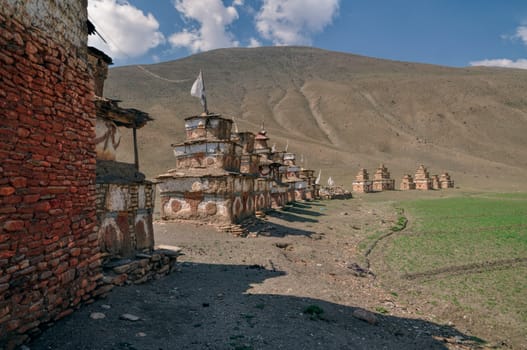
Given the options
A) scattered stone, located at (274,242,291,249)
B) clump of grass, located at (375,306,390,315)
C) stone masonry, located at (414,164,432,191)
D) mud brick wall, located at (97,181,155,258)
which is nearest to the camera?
mud brick wall, located at (97,181,155,258)

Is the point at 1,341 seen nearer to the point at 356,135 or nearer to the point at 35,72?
the point at 35,72

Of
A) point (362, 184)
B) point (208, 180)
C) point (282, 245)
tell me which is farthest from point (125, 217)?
point (362, 184)

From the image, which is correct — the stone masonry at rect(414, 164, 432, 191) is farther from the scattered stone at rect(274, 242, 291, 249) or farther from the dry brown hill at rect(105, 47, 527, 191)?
the scattered stone at rect(274, 242, 291, 249)

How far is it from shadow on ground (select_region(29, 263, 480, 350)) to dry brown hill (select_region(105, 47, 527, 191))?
1938 inches

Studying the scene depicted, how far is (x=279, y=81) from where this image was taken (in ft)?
472

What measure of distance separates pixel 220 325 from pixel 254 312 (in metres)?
1.07

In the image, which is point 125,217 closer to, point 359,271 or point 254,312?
point 254,312

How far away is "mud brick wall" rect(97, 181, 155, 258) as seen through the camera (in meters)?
8.40

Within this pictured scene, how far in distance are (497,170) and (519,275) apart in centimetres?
7908

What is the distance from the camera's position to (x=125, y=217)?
9164 millimetres

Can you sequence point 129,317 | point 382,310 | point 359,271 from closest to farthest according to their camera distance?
point 129,317, point 382,310, point 359,271

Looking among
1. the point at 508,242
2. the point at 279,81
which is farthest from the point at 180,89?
the point at 508,242

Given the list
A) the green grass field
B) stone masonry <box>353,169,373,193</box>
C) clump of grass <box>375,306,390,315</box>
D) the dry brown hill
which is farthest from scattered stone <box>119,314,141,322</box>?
stone masonry <box>353,169,373,193</box>

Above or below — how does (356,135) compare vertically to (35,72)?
above
